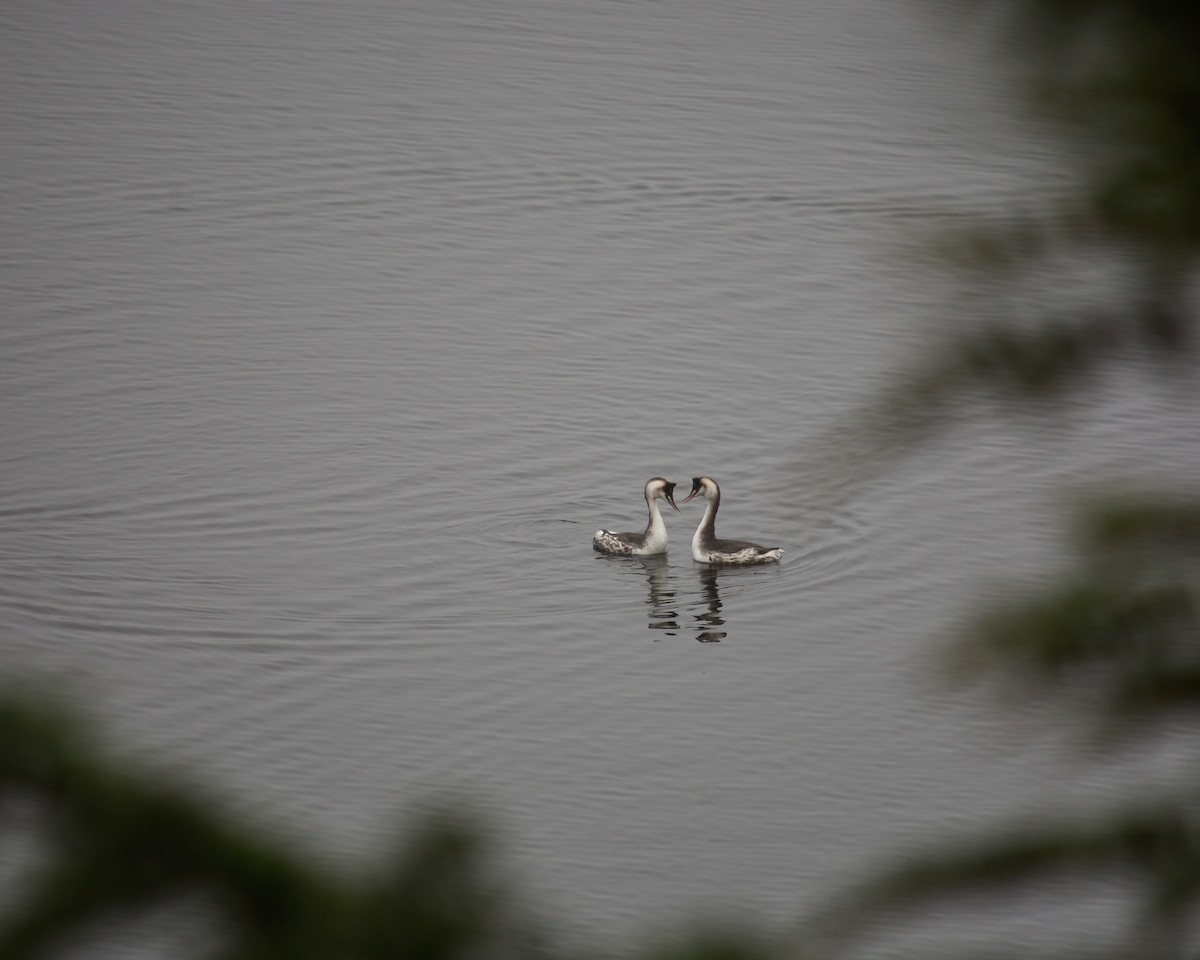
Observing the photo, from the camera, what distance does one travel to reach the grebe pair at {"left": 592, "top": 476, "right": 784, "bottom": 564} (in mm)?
13703

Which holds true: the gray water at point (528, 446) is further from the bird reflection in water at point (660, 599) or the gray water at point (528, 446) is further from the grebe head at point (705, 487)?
the grebe head at point (705, 487)

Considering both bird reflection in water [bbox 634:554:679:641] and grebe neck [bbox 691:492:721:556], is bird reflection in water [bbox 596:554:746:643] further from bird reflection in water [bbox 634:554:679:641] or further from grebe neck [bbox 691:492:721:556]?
grebe neck [bbox 691:492:721:556]

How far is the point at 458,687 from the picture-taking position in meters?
11.3

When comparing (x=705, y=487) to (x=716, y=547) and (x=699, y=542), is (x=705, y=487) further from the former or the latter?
(x=716, y=547)

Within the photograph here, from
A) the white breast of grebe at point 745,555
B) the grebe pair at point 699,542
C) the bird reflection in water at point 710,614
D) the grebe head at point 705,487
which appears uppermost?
the grebe head at point 705,487

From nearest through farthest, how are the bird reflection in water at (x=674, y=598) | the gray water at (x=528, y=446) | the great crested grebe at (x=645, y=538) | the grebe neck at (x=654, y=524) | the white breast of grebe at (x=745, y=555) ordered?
the gray water at (x=528, y=446), the bird reflection in water at (x=674, y=598), the white breast of grebe at (x=745, y=555), the great crested grebe at (x=645, y=538), the grebe neck at (x=654, y=524)

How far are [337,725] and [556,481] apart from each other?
5.33 m

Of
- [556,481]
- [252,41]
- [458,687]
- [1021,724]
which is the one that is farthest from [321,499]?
[252,41]

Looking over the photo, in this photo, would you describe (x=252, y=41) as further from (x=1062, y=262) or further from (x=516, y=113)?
(x=1062, y=262)

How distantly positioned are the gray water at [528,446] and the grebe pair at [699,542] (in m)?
0.16

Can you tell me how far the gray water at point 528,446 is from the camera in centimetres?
906

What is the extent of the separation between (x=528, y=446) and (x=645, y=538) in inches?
109

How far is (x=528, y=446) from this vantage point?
54.1ft

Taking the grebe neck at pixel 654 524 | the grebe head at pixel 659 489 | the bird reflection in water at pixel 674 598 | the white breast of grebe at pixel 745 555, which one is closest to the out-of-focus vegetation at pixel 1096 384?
the bird reflection in water at pixel 674 598
